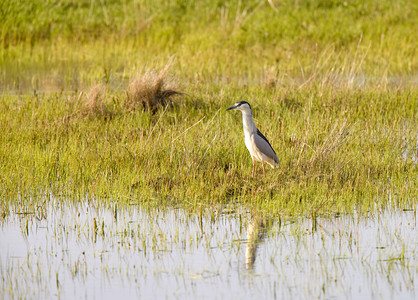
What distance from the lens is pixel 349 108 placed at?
9.79m

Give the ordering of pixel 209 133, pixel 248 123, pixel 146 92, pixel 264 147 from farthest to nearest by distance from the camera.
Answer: pixel 146 92 < pixel 209 133 < pixel 248 123 < pixel 264 147

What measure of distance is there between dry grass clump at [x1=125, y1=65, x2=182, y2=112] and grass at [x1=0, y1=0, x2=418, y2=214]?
0.02m

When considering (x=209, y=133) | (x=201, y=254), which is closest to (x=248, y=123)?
(x=209, y=133)

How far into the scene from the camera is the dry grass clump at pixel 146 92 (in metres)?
9.53

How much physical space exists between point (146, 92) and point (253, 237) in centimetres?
464

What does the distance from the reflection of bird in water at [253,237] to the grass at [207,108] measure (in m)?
0.37

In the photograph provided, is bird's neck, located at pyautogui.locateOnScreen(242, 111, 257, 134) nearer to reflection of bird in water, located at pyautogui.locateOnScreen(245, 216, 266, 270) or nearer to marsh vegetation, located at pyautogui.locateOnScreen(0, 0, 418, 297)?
marsh vegetation, located at pyautogui.locateOnScreen(0, 0, 418, 297)

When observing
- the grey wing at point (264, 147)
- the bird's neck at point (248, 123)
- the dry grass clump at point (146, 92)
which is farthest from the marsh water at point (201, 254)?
the dry grass clump at point (146, 92)

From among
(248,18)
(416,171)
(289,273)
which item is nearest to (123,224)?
(289,273)

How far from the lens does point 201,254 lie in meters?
4.96

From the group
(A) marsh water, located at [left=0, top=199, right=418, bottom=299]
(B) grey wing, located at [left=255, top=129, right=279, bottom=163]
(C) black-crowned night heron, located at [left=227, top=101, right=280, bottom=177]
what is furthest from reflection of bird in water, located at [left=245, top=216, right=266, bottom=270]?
(B) grey wing, located at [left=255, top=129, right=279, bottom=163]

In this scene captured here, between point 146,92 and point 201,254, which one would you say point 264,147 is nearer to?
point 201,254

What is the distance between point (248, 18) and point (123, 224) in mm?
12883

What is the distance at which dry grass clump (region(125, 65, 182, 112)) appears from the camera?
9531mm
